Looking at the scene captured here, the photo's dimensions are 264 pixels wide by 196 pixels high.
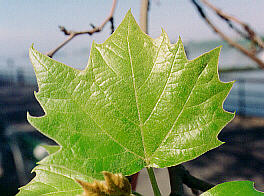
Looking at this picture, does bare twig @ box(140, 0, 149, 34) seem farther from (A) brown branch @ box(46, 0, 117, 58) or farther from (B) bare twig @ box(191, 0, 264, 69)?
(B) bare twig @ box(191, 0, 264, 69)

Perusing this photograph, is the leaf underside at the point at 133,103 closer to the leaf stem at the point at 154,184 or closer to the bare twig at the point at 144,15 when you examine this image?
the leaf stem at the point at 154,184

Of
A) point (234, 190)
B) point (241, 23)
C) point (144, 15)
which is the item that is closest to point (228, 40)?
point (241, 23)

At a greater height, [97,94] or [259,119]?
[97,94]

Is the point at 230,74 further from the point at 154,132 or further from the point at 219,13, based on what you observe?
the point at 154,132

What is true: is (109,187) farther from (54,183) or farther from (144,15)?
(144,15)

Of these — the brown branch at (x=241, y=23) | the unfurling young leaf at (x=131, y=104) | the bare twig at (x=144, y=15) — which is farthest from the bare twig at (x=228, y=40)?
the unfurling young leaf at (x=131, y=104)

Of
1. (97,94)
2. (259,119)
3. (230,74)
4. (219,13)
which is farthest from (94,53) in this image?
(259,119)

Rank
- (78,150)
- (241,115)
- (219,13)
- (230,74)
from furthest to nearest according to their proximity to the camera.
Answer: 1. (241,115)
2. (230,74)
3. (219,13)
4. (78,150)

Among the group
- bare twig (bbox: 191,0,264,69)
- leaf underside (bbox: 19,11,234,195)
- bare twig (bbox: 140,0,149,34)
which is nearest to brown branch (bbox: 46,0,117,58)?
bare twig (bbox: 140,0,149,34)
